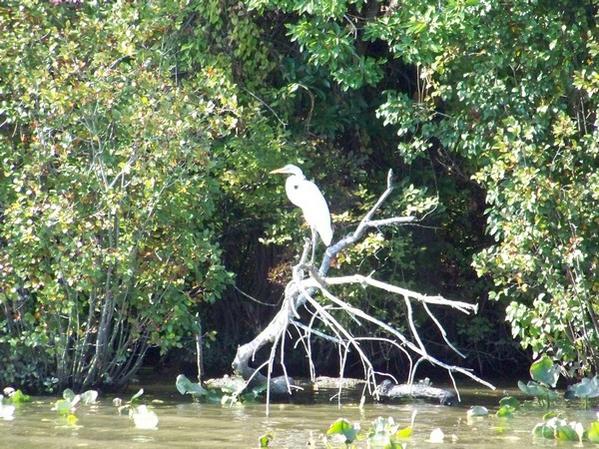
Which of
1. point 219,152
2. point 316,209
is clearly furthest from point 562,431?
point 219,152

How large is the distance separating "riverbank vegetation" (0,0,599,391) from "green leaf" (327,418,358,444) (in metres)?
2.93

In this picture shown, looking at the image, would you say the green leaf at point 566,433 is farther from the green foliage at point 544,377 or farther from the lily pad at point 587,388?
the lily pad at point 587,388

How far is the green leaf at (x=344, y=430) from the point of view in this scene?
23.3ft

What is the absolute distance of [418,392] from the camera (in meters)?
10.2

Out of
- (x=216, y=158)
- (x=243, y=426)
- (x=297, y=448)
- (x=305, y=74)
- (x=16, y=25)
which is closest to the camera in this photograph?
(x=297, y=448)

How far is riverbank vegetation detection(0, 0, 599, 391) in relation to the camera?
9.50 m

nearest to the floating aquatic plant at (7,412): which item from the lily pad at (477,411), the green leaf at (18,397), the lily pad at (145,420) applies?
the green leaf at (18,397)

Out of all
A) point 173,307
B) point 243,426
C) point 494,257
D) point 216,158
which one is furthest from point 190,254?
point 494,257

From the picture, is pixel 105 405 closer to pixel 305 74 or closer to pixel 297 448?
pixel 297 448

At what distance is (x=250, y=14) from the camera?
11383 millimetres

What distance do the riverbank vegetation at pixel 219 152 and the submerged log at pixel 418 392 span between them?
2.60ft

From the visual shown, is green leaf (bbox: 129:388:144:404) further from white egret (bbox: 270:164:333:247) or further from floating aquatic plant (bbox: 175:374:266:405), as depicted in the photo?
white egret (bbox: 270:164:333:247)

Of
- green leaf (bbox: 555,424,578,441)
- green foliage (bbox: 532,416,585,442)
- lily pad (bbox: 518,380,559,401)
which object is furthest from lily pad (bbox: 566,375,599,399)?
green leaf (bbox: 555,424,578,441)

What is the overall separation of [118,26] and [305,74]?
239cm
